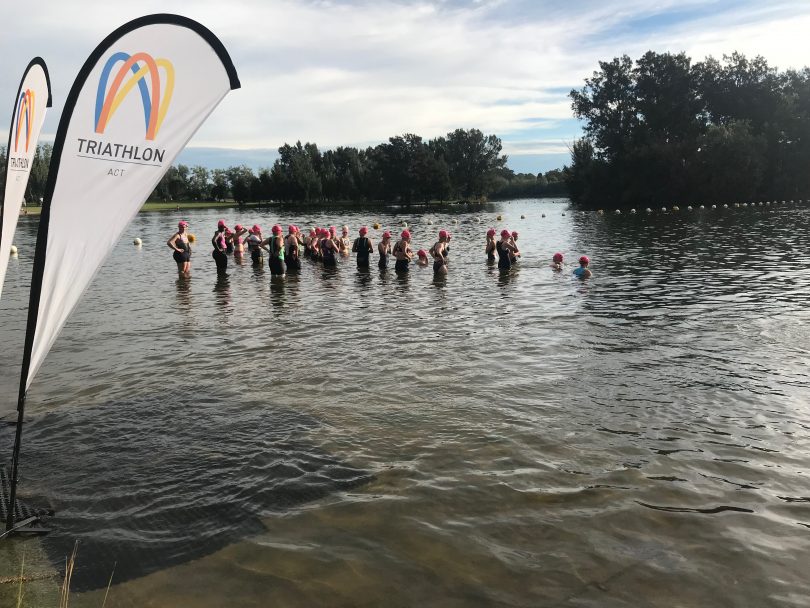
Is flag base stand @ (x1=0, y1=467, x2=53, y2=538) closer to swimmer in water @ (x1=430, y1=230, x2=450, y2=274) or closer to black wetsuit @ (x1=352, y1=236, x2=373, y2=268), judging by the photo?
swimmer in water @ (x1=430, y1=230, x2=450, y2=274)

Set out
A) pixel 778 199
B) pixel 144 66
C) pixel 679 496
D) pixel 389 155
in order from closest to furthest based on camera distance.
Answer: pixel 144 66 < pixel 679 496 < pixel 778 199 < pixel 389 155

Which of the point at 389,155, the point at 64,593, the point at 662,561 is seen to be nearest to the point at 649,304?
the point at 662,561

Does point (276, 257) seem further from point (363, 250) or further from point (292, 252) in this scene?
point (363, 250)

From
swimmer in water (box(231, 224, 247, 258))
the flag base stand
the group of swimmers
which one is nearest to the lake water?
the flag base stand

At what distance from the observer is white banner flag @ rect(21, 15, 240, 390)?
4.01m

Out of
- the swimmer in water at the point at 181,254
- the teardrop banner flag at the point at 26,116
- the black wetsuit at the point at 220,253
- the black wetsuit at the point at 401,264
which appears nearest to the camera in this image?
the teardrop banner flag at the point at 26,116

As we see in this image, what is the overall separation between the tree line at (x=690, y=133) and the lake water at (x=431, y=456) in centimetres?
6194

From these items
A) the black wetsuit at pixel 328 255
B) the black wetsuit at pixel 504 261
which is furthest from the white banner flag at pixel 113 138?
the black wetsuit at pixel 328 255

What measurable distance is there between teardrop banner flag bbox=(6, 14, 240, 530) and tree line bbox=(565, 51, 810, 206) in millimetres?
73134

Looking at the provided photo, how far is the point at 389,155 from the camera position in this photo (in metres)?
123

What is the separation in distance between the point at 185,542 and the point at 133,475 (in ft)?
4.91

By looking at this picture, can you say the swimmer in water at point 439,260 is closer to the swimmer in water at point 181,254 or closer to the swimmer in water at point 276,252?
the swimmer in water at point 276,252

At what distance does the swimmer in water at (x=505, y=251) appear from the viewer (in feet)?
64.9

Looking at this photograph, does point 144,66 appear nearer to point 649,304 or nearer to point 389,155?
point 649,304
